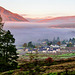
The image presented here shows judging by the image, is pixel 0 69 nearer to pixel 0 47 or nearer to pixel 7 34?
pixel 0 47

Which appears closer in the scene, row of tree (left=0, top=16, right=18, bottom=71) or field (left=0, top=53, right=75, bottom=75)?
field (left=0, top=53, right=75, bottom=75)

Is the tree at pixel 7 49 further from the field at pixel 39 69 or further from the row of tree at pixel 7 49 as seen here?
the field at pixel 39 69

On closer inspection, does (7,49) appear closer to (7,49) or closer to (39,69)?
(7,49)

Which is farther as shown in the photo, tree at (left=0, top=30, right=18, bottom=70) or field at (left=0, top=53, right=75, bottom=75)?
tree at (left=0, top=30, right=18, bottom=70)

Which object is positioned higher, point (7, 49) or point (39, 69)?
Result: point (7, 49)

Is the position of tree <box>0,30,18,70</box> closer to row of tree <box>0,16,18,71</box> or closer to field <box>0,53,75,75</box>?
row of tree <box>0,16,18,71</box>

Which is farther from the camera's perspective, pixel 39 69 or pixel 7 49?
pixel 7 49

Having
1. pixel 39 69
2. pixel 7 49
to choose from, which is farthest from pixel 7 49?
pixel 39 69

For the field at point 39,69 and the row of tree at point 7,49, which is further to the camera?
the row of tree at point 7,49

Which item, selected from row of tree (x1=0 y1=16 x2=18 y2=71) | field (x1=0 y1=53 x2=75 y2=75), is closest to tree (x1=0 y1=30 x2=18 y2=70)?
row of tree (x1=0 y1=16 x2=18 y2=71)

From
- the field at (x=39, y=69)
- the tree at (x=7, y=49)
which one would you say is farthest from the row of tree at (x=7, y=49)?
the field at (x=39, y=69)

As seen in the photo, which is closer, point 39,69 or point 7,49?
point 39,69

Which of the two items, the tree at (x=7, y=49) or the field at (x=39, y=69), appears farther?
the tree at (x=7, y=49)

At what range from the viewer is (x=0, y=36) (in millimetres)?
31297
